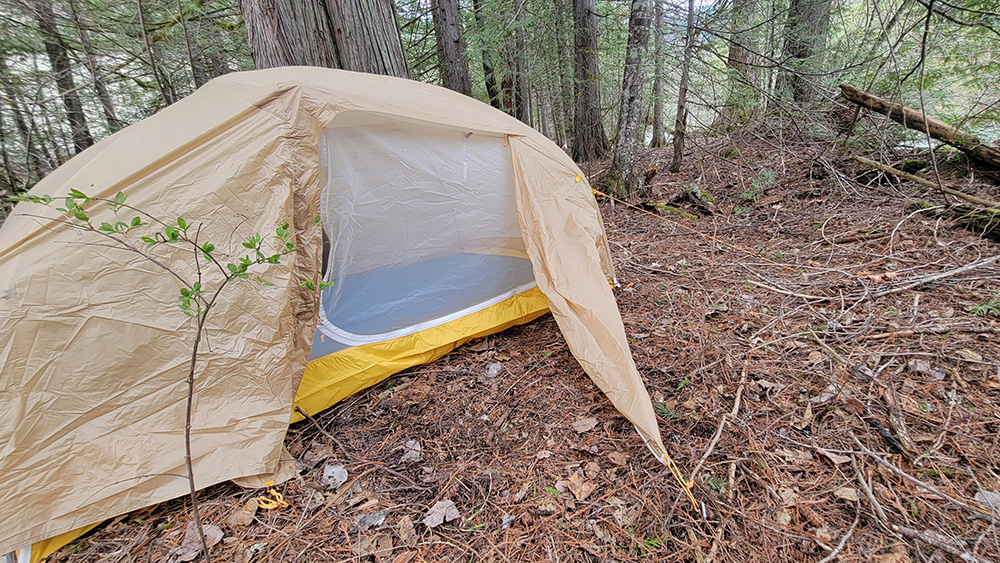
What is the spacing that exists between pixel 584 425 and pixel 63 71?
6.88 metres

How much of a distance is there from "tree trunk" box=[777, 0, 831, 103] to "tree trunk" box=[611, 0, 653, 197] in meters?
2.02

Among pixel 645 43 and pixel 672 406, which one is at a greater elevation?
pixel 645 43

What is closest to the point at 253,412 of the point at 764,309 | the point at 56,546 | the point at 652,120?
the point at 56,546

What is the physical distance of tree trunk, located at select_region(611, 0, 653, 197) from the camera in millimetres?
3939

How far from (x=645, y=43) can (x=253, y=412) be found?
4.74m

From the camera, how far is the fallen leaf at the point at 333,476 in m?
1.59

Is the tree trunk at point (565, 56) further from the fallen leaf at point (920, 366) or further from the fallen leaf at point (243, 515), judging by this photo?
the fallen leaf at point (243, 515)

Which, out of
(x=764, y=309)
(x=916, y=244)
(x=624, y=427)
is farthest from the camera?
(x=916, y=244)

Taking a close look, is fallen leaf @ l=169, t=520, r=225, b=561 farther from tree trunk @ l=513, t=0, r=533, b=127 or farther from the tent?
tree trunk @ l=513, t=0, r=533, b=127

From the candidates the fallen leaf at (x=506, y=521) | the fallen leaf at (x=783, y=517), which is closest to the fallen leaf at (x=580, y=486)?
the fallen leaf at (x=506, y=521)

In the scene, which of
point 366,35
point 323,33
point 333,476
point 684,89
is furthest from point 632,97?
point 333,476

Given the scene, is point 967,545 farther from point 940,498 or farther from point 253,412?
point 253,412

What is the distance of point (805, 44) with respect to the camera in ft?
16.4

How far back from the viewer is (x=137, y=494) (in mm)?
1384
